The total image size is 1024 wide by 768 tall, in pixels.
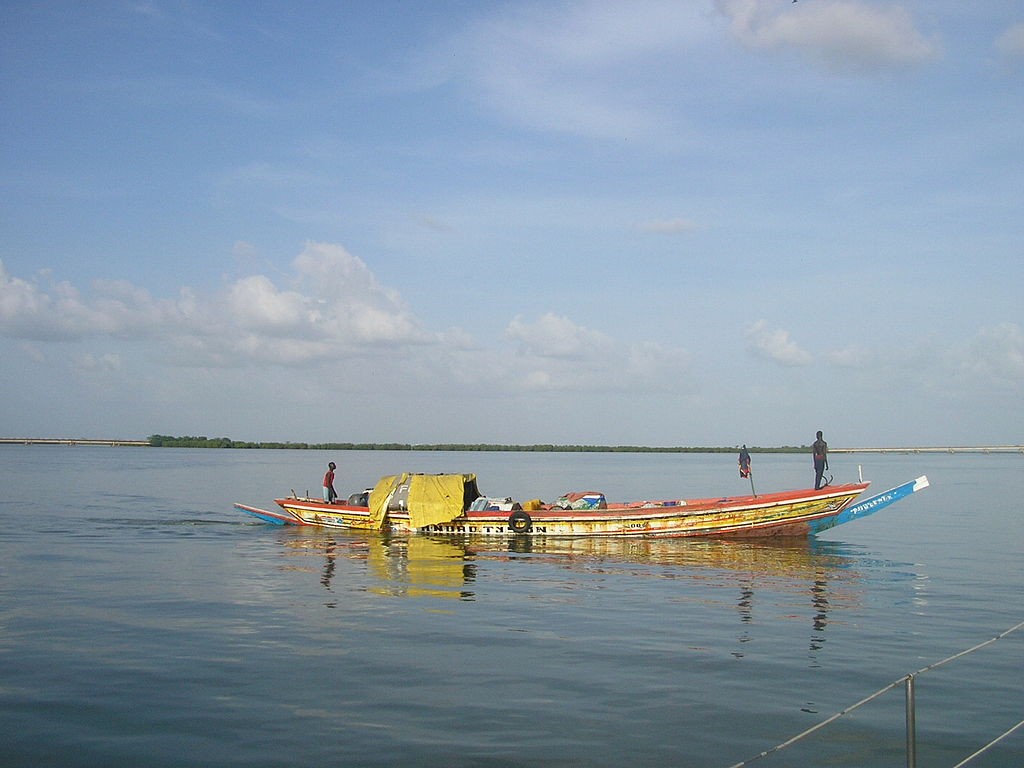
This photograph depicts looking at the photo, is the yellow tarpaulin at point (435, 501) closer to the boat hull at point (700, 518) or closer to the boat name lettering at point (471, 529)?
the boat name lettering at point (471, 529)

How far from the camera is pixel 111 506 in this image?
4584 cm

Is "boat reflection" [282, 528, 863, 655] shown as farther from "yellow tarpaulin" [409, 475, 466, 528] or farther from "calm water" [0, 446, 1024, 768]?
"yellow tarpaulin" [409, 475, 466, 528]

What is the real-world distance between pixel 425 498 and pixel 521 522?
4.07 m

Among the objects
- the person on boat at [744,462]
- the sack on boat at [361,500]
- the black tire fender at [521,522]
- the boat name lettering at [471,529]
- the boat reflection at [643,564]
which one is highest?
the person on boat at [744,462]

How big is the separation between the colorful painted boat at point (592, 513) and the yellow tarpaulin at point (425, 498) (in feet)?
0.12

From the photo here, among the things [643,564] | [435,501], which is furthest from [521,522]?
[643,564]

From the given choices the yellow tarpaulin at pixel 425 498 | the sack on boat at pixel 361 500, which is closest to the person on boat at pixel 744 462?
the yellow tarpaulin at pixel 425 498

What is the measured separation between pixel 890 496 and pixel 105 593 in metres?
23.8

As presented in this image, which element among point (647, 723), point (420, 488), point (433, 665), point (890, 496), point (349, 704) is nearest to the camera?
point (647, 723)

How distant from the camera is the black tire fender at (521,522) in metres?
31.3

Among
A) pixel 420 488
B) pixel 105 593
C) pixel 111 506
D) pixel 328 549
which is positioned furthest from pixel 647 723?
pixel 111 506

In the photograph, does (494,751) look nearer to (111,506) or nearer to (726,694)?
(726,694)

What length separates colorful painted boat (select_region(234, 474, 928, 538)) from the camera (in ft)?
98.2

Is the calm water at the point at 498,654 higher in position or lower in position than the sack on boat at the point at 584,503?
lower
